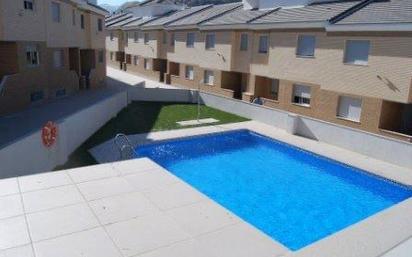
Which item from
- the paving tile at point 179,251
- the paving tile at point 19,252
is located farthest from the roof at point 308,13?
the paving tile at point 19,252

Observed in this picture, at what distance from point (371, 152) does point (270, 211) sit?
8524 mm

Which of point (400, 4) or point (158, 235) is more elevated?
point (400, 4)

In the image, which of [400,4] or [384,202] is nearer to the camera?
[384,202]

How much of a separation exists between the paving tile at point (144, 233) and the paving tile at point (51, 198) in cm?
189

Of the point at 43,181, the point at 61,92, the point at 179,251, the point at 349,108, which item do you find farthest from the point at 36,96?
the point at 179,251

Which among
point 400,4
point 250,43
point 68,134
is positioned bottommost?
point 68,134

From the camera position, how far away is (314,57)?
85.1ft

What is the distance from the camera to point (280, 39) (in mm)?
28594

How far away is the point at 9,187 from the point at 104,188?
8.37 ft

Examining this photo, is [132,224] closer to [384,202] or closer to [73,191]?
[73,191]

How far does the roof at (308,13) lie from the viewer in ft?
82.9

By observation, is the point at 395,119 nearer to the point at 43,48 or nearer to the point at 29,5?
the point at 43,48

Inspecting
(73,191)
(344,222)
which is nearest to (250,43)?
(344,222)

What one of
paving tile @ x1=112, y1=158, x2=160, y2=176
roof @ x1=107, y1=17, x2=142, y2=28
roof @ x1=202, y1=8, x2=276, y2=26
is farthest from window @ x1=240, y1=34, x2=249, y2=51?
roof @ x1=107, y1=17, x2=142, y2=28
